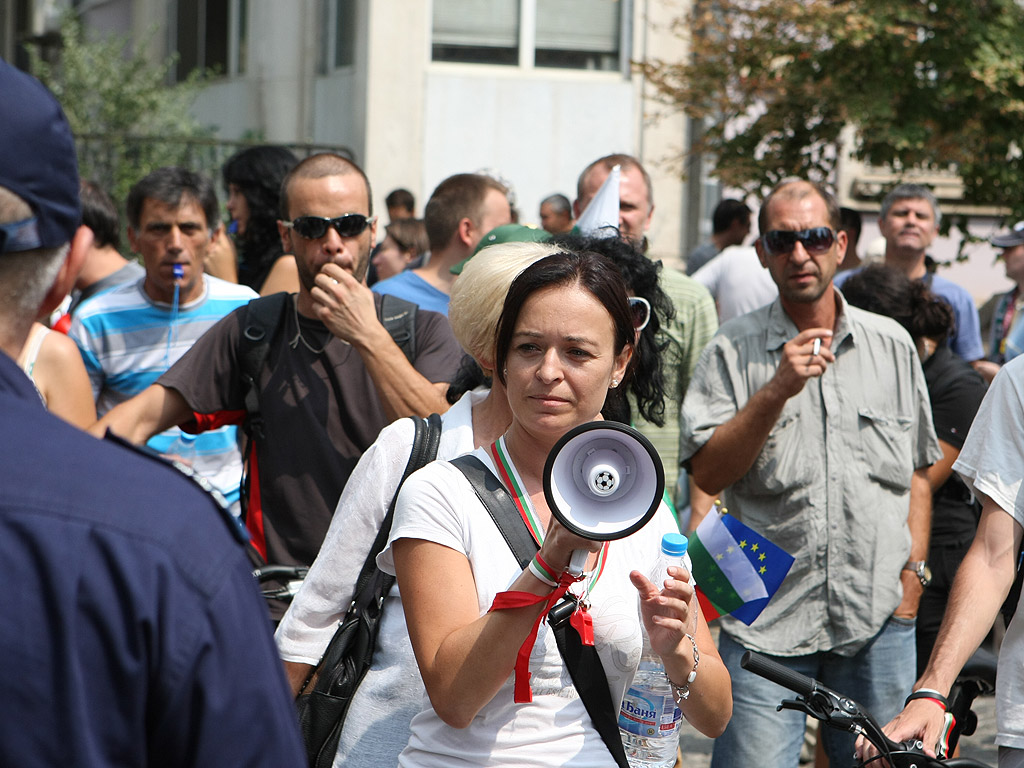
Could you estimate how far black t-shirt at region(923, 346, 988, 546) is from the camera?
479 cm

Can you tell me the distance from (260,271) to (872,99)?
16.0 feet

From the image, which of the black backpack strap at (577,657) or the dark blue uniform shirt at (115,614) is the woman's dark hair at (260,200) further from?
the dark blue uniform shirt at (115,614)

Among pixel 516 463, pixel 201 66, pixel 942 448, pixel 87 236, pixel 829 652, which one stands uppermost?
pixel 201 66

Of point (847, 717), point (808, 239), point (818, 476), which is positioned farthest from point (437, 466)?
point (808, 239)

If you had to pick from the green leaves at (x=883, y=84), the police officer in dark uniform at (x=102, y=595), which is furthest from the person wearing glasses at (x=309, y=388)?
the green leaves at (x=883, y=84)

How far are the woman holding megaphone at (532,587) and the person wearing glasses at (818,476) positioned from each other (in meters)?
1.43

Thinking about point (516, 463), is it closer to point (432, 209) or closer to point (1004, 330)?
point (432, 209)

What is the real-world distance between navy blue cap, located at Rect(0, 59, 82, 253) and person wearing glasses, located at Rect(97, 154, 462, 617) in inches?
87.4

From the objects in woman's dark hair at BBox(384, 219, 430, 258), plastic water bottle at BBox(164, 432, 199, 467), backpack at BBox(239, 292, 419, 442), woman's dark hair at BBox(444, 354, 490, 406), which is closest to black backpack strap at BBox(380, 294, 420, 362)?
backpack at BBox(239, 292, 419, 442)

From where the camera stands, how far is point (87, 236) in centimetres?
148

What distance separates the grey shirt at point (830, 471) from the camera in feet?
13.3

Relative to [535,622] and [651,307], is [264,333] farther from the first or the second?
[535,622]

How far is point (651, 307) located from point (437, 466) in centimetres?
130

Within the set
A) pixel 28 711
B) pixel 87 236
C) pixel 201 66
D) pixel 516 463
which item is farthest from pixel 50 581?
pixel 201 66
